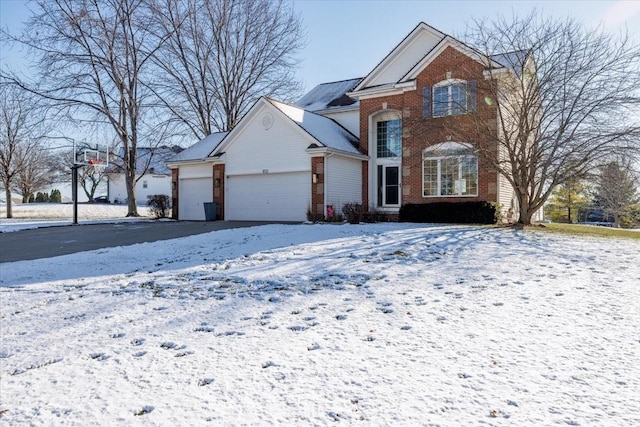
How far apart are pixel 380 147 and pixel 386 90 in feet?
8.28

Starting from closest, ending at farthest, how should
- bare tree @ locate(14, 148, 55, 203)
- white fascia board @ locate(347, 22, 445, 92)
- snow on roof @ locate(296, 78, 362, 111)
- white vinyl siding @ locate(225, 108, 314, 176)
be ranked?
white vinyl siding @ locate(225, 108, 314, 176)
white fascia board @ locate(347, 22, 445, 92)
snow on roof @ locate(296, 78, 362, 111)
bare tree @ locate(14, 148, 55, 203)

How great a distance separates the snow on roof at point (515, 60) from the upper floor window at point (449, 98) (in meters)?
1.20

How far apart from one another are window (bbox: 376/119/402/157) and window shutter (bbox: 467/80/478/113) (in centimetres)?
403

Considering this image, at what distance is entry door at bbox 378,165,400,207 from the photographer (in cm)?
1945

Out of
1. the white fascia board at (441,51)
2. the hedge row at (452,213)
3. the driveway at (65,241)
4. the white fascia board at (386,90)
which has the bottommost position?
the driveway at (65,241)

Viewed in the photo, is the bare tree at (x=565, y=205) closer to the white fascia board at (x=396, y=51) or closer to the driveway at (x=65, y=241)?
the white fascia board at (x=396, y=51)

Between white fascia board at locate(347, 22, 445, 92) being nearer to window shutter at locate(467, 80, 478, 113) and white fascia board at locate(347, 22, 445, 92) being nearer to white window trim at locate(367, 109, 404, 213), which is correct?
white window trim at locate(367, 109, 404, 213)

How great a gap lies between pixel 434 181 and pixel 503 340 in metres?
13.8

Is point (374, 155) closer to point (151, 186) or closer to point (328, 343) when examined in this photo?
point (328, 343)

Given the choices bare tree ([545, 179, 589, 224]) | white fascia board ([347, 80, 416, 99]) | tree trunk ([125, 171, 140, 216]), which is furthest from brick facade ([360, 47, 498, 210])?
bare tree ([545, 179, 589, 224])

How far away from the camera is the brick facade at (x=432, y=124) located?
15.5m

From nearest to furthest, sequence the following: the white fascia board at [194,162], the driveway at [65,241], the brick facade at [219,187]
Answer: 1. the driveway at [65,241]
2. the brick facade at [219,187]
3. the white fascia board at [194,162]

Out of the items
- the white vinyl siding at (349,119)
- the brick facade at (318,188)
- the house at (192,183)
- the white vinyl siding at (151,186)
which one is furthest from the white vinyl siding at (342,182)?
the white vinyl siding at (151,186)

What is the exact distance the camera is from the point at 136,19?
26281 millimetres
